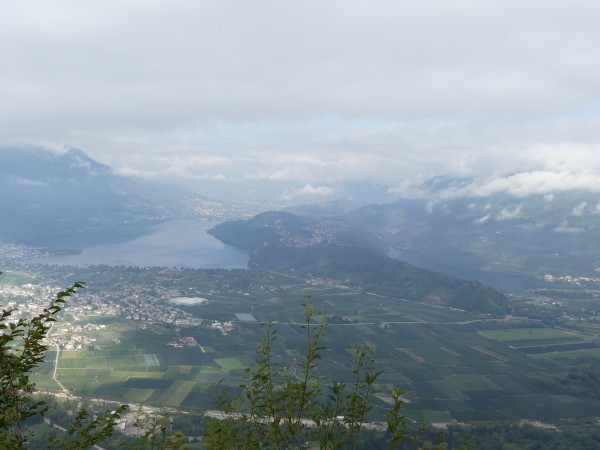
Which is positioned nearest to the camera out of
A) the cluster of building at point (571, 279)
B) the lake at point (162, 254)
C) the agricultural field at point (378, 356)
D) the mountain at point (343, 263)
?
the agricultural field at point (378, 356)

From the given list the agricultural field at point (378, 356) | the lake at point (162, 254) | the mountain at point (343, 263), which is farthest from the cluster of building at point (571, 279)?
the lake at point (162, 254)

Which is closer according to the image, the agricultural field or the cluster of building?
the agricultural field

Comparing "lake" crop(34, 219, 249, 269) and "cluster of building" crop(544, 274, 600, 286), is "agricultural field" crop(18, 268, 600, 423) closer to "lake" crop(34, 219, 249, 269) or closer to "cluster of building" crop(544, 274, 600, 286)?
"lake" crop(34, 219, 249, 269)

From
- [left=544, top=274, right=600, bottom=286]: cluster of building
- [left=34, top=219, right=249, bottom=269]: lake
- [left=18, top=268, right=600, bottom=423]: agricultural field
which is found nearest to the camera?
[left=18, top=268, right=600, bottom=423]: agricultural field

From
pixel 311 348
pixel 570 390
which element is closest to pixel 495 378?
pixel 570 390

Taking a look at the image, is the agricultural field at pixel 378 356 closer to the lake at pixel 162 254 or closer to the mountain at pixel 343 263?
the mountain at pixel 343 263

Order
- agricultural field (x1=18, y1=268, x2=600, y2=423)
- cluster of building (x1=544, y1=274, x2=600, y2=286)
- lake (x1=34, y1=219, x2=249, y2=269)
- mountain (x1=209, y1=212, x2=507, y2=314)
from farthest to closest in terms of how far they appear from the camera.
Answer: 1. lake (x1=34, y1=219, x2=249, y2=269)
2. cluster of building (x1=544, y1=274, x2=600, y2=286)
3. mountain (x1=209, y1=212, x2=507, y2=314)
4. agricultural field (x1=18, y1=268, x2=600, y2=423)

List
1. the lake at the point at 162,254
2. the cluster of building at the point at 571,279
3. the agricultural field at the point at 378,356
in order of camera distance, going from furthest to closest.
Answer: the lake at the point at 162,254 < the cluster of building at the point at 571,279 < the agricultural field at the point at 378,356

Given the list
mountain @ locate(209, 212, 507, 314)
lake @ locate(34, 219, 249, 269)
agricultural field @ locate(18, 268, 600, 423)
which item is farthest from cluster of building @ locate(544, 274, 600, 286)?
lake @ locate(34, 219, 249, 269)

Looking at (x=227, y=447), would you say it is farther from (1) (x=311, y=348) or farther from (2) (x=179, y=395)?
(2) (x=179, y=395)
